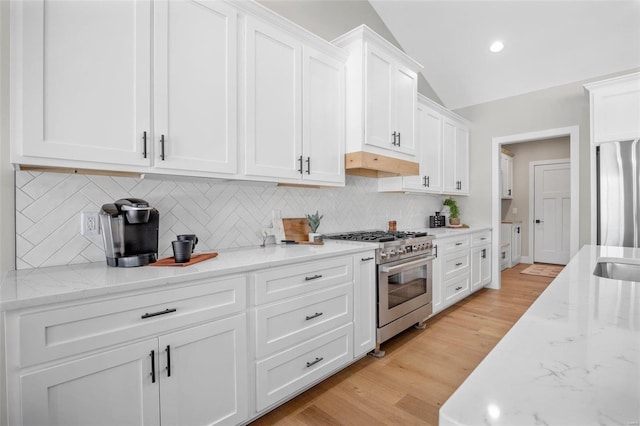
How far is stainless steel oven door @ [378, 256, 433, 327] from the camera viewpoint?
8.25 ft

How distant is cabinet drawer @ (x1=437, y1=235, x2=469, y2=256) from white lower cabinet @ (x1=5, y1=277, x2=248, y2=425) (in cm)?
248

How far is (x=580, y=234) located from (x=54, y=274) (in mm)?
5146

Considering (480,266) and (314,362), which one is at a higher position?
(480,266)

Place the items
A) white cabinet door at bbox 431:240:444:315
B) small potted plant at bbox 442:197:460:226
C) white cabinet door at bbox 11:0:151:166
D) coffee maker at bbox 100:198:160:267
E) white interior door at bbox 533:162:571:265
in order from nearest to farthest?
white cabinet door at bbox 11:0:151:166 → coffee maker at bbox 100:198:160:267 → white cabinet door at bbox 431:240:444:315 → small potted plant at bbox 442:197:460:226 → white interior door at bbox 533:162:571:265

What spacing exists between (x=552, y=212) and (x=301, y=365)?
684 cm

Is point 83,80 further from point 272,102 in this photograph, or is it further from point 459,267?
point 459,267

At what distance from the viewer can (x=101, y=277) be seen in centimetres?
133

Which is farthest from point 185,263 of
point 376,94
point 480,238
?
point 480,238

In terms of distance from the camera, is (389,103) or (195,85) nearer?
(195,85)

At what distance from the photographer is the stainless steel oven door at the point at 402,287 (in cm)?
251

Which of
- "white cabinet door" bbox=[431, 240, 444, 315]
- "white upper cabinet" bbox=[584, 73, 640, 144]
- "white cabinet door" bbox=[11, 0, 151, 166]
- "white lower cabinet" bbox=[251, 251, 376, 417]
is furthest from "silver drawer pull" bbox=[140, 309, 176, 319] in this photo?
"white upper cabinet" bbox=[584, 73, 640, 144]

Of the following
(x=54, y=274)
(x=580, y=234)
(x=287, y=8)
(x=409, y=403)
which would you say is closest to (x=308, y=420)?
(x=409, y=403)

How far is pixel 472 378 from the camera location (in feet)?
1.59

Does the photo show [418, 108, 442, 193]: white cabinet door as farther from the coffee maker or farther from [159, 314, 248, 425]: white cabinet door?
the coffee maker
